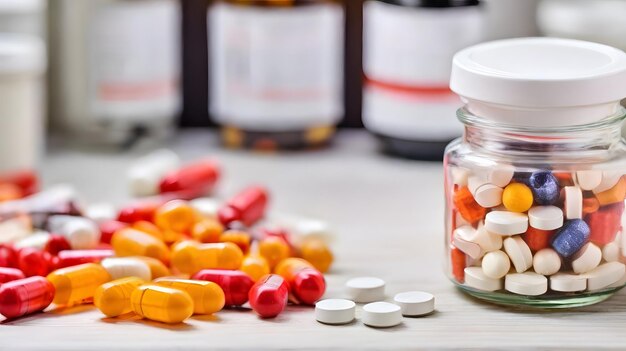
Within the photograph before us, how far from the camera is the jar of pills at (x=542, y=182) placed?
2.63 ft

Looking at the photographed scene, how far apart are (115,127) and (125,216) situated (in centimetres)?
30

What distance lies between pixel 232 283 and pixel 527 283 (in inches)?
8.2

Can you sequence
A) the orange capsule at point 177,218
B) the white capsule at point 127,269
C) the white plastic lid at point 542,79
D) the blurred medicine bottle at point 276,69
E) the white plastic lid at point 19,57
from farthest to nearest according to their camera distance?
the blurred medicine bottle at point 276,69
the white plastic lid at point 19,57
the orange capsule at point 177,218
the white capsule at point 127,269
the white plastic lid at point 542,79

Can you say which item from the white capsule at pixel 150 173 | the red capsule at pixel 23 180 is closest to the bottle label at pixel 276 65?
the white capsule at pixel 150 173

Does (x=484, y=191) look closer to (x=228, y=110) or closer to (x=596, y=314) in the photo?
(x=596, y=314)

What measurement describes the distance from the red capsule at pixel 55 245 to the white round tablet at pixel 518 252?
368mm

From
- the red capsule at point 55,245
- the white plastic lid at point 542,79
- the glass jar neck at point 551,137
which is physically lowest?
the red capsule at point 55,245

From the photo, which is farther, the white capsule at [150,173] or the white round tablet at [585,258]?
the white capsule at [150,173]

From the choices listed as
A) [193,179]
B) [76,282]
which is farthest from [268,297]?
[193,179]

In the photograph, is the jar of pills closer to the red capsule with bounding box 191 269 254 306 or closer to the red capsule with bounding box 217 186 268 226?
the red capsule with bounding box 191 269 254 306

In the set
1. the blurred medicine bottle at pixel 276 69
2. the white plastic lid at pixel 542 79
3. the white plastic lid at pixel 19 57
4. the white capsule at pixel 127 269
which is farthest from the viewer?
the blurred medicine bottle at pixel 276 69

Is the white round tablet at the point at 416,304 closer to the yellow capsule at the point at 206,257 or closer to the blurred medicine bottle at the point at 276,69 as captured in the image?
the yellow capsule at the point at 206,257

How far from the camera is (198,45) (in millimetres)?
1433

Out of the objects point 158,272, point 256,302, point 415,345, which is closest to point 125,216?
point 158,272
